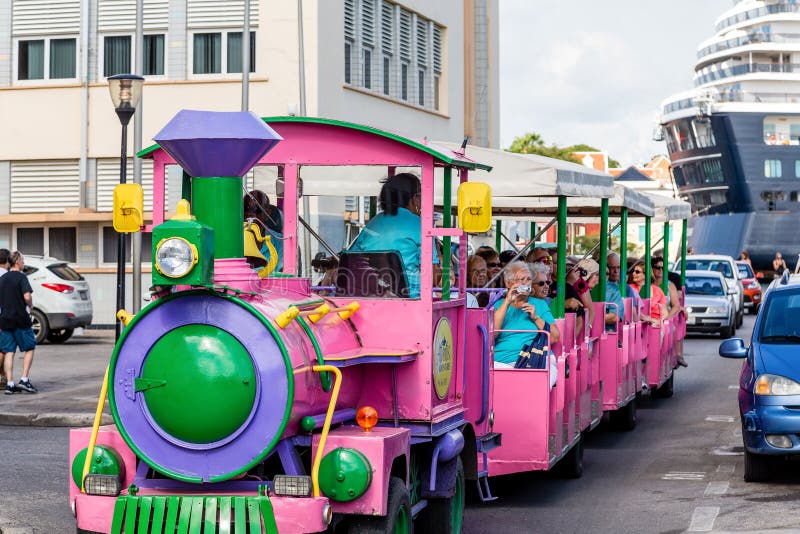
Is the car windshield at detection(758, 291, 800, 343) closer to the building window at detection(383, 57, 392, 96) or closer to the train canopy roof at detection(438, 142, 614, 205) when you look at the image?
the train canopy roof at detection(438, 142, 614, 205)

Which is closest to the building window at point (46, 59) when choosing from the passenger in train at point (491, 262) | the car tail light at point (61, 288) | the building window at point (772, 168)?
the car tail light at point (61, 288)

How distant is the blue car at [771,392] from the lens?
10.8 metres

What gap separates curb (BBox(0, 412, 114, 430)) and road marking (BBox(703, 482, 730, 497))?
6.93 m

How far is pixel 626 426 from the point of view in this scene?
604 inches

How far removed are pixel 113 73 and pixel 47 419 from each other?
16.9 m

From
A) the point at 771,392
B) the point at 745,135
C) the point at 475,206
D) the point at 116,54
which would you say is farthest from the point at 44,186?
the point at 745,135

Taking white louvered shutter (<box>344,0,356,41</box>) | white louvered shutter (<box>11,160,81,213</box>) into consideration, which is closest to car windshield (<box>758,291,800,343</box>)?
white louvered shutter (<box>344,0,356,41</box>)

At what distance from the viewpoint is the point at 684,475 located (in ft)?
39.0

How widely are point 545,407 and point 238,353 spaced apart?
4.29 metres

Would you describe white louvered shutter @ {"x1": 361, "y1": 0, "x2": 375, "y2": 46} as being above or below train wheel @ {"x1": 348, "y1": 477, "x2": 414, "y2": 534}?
above

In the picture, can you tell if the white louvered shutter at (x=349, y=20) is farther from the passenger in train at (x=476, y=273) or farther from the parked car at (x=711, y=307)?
the passenger in train at (x=476, y=273)

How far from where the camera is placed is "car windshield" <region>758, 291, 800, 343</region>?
37.9 ft

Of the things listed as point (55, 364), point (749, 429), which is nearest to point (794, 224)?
point (55, 364)

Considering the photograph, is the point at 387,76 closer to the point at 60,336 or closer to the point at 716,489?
the point at 60,336
